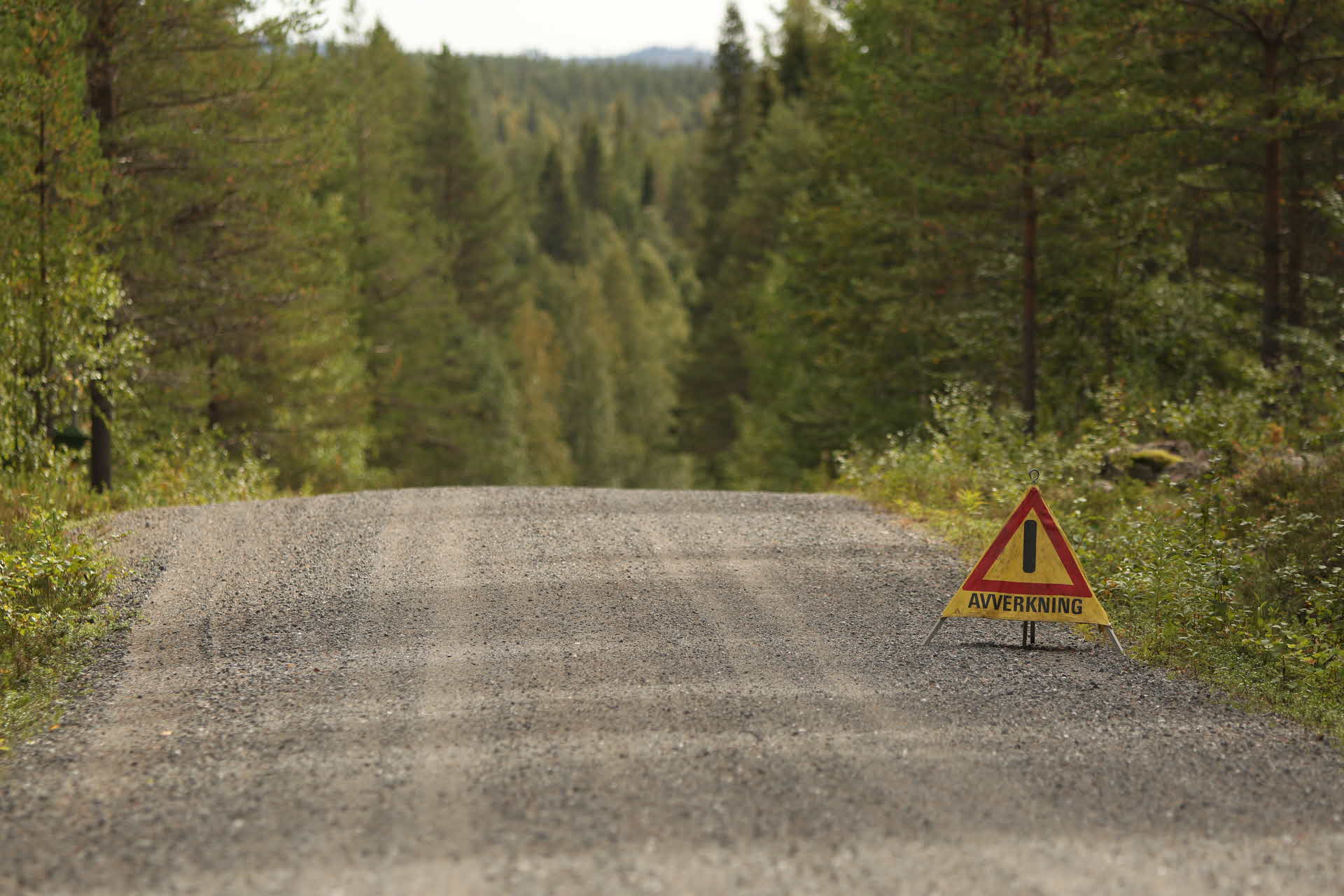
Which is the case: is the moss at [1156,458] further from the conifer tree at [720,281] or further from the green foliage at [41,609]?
the conifer tree at [720,281]

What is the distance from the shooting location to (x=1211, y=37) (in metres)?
15.2

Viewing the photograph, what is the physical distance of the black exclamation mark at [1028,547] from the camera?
7.48m

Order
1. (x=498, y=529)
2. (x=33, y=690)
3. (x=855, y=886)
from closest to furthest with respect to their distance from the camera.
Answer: (x=855, y=886)
(x=33, y=690)
(x=498, y=529)

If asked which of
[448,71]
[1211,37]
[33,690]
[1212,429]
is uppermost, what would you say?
[448,71]

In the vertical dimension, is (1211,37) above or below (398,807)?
above

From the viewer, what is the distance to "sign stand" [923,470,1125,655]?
7457 millimetres

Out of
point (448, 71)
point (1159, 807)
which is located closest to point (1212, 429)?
point (1159, 807)

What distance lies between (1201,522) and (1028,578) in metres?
2.42

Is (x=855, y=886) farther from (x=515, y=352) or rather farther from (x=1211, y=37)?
(x=515, y=352)

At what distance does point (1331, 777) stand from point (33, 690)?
6920 millimetres

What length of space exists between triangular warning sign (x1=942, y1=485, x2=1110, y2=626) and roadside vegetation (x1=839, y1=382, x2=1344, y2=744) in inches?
23.2

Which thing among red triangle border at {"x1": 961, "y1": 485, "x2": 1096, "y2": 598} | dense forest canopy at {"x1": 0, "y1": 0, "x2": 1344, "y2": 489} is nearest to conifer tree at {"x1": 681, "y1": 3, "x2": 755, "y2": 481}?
dense forest canopy at {"x1": 0, "y1": 0, "x2": 1344, "y2": 489}

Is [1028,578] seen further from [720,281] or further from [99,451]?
[720,281]

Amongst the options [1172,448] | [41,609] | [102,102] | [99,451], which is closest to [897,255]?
[1172,448]
